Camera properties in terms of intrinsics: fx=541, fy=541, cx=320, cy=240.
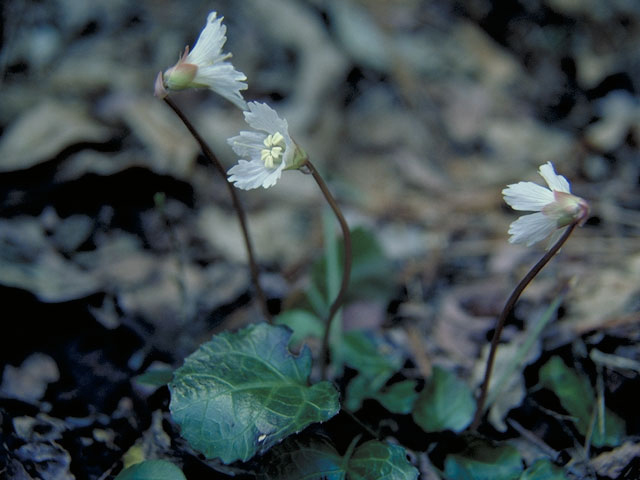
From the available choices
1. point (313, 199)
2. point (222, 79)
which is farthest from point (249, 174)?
point (313, 199)

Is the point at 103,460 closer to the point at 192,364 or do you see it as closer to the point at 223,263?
the point at 192,364

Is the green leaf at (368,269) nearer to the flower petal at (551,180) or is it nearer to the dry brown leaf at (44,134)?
the flower petal at (551,180)

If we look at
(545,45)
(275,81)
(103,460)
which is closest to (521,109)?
(545,45)

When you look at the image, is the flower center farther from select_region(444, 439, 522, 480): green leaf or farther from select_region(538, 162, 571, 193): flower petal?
select_region(444, 439, 522, 480): green leaf

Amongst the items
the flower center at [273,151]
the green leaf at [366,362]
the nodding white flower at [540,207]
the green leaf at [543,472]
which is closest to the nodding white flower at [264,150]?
the flower center at [273,151]

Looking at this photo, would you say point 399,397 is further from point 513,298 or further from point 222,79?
point 222,79

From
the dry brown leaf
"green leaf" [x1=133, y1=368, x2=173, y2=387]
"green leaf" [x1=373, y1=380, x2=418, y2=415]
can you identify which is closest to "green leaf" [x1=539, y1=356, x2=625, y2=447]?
"green leaf" [x1=373, y1=380, x2=418, y2=415]

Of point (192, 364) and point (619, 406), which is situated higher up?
point (192, 364)
